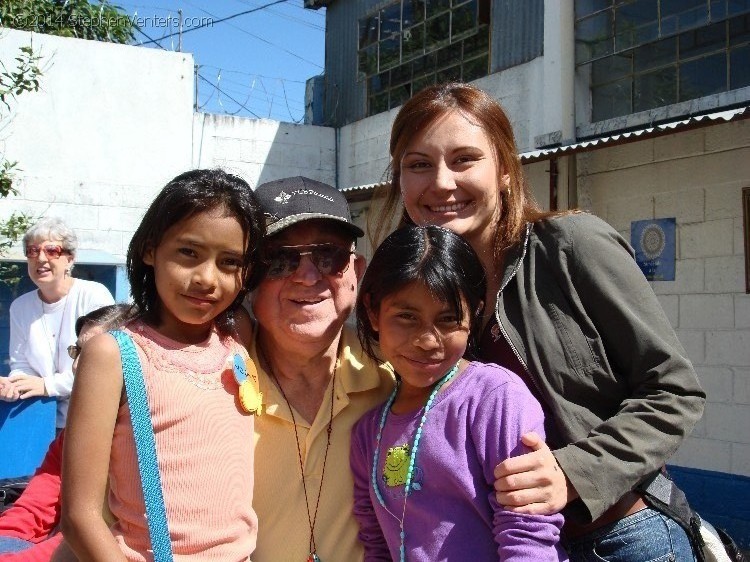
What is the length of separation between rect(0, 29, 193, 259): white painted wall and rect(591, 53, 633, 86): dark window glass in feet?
16.2

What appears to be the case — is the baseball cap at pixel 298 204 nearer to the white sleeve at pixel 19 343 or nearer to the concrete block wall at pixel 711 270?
the white sleeve at pixel 19 343

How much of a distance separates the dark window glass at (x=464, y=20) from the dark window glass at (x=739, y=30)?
3298 millimetres

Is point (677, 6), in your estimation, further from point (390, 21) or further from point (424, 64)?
point (390, 21)

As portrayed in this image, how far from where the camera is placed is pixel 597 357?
5.97ft

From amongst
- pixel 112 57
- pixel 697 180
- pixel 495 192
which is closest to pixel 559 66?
pixel 697 180

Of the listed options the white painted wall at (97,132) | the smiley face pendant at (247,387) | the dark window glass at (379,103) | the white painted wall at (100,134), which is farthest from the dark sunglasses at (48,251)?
the dark window glass at (379,103)

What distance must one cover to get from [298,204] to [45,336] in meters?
3.28

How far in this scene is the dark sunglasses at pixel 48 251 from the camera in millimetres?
4864

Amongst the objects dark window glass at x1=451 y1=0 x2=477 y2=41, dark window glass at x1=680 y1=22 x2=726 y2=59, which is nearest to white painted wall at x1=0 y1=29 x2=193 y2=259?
dark window glass at x1=451 y1=0 x2=477 y2=41

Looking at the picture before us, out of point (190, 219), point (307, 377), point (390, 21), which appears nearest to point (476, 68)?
point (390, 21)

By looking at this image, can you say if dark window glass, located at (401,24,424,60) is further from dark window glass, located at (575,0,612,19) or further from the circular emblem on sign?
the circular emblem on sign

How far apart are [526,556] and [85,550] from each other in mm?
905

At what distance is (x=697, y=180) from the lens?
631 cm

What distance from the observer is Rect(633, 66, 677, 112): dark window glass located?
7.10 meters
